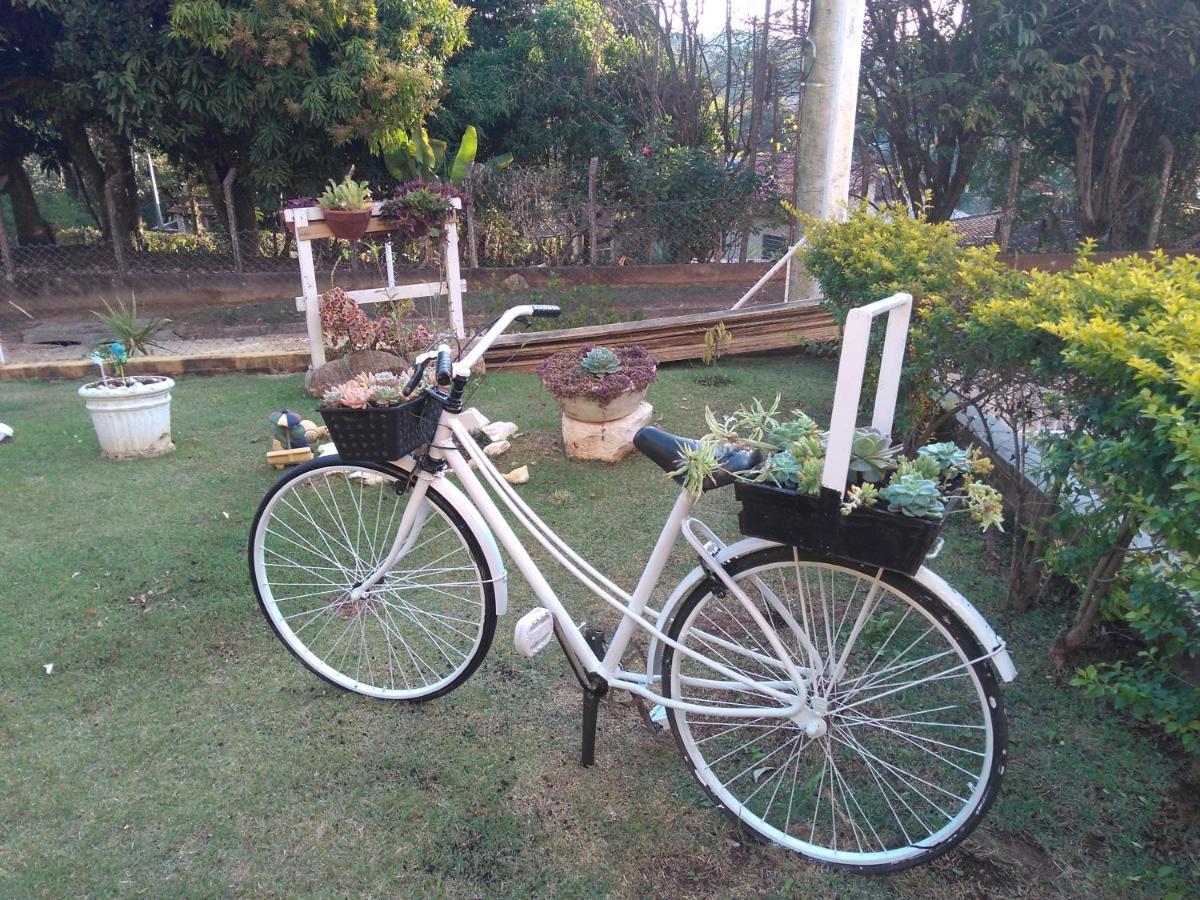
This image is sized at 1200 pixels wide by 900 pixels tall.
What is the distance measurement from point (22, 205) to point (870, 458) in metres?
13.9

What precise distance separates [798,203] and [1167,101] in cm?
559

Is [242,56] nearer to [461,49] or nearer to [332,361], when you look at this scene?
[461,49]

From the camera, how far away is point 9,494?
4.45 meters

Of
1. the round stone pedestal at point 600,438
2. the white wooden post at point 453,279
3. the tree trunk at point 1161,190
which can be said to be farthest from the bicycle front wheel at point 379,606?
the tree trunk at point 1161,190

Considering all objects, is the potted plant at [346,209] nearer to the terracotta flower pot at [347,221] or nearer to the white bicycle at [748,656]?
the terracotta flower pot at [347,221]

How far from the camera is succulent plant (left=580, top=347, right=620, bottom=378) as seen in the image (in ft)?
15.6

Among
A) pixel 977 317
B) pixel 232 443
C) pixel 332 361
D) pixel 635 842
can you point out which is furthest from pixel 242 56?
pixel 635 842

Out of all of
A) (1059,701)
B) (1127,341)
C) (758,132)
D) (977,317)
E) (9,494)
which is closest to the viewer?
(1127,341)

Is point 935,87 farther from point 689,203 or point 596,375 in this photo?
point 596,375

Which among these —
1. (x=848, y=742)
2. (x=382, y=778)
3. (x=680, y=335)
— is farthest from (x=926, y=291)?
(x=680, y=335)

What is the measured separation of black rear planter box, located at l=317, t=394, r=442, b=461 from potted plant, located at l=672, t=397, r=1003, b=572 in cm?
78

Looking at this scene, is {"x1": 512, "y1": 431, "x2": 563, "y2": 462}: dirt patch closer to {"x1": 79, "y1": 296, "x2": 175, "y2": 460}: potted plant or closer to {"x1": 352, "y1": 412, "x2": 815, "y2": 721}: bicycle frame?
{"x1": 79, "y1": 296, "x2": 175, "y2": 460}: potted plant

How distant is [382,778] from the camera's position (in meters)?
2.39

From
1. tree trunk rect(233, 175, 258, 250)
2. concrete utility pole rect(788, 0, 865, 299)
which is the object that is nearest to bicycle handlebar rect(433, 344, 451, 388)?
concrete utility pole rect(788, 0, 865, 299)
